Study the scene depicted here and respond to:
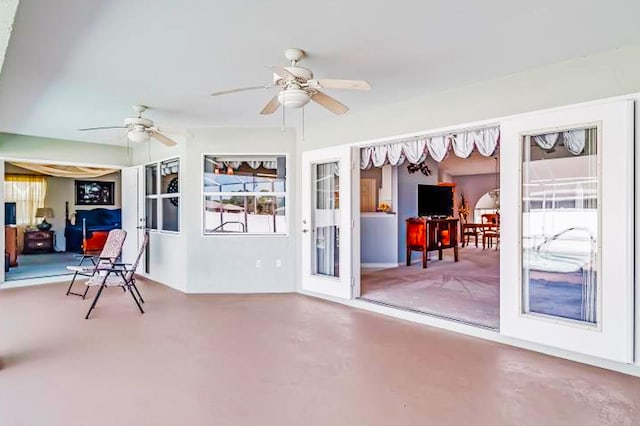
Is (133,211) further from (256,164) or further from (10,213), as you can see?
(10,213)

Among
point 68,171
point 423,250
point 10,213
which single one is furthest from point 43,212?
point 423,250

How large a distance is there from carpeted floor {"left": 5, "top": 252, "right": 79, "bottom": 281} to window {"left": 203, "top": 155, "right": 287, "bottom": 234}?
10.4ft

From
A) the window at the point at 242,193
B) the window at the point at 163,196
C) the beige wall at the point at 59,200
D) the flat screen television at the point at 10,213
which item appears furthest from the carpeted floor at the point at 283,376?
the beige wall at the point at 59,200

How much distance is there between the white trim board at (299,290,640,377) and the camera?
2.79 metres

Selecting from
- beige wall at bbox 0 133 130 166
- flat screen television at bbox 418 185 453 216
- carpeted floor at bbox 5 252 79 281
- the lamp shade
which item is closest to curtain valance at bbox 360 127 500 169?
flat screen television at bbox 418 185 453 216

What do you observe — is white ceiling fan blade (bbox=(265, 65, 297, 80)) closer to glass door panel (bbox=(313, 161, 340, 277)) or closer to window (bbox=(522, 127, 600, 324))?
window (bbox=(522, 127, 600, 324))

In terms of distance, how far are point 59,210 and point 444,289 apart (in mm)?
9093

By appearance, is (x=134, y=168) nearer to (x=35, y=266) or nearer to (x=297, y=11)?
(x=35, y=266)

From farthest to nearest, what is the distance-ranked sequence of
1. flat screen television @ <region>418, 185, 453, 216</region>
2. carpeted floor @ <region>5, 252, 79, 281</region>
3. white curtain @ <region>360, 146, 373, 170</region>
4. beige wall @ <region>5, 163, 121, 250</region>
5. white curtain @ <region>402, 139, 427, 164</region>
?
beige wall @ <region>5, 163, 121, 250</region> → flat screen television @ <region>418, 185, 453, 216</region> → carpeted floor @ <region>5, 252, 79, 281</region> → white curtain @ <region>360, 146, 373, 170</region> → white curtain @ <region>402, 139, 427, 164</region>

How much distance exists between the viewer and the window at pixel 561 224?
2895 mm

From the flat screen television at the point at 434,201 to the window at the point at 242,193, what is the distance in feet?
11.9

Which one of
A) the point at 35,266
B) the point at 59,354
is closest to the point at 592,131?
the point at 59,354

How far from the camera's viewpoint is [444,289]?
16.9 feet

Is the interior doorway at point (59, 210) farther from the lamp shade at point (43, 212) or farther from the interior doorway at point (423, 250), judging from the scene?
the interior doorway at point (423, 250)
